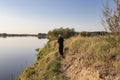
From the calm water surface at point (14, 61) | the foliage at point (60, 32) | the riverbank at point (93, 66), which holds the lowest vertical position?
the calm water surface at point (14, 61)

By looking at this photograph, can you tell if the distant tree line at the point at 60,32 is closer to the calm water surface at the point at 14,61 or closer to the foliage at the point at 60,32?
the foliage at the point at 60,32

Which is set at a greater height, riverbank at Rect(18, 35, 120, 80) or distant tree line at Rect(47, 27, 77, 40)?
distant tree line at Rect(47, 27, 77, 40)

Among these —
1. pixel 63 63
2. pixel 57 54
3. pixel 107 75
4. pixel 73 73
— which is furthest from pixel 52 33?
pixel 107 75

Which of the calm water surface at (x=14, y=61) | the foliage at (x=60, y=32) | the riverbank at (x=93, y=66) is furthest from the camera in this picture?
the foliage at (x=60, y=32)

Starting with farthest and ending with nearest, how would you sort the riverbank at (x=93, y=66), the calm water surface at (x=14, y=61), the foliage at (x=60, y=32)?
the foliage at (x=60, y=32)
the calm water surface at (x=14, y=61)
the riverbank at (x=93, y=66)

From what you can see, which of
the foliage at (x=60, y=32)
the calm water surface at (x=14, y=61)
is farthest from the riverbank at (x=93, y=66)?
the foliage at (x=60, y=32)

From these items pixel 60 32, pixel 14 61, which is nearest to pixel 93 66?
pixel 14 61

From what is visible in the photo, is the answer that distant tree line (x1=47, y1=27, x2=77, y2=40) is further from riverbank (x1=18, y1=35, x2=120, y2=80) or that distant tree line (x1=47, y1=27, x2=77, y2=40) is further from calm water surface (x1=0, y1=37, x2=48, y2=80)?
riverbank (x1=18, y1=35, x2=120, y2=80)

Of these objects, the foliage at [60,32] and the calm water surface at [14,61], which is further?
the foliage at [60,32]

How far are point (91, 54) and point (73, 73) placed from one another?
1.83 metres

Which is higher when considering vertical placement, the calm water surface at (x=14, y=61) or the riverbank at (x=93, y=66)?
the riverbank at (x=93, y=66)

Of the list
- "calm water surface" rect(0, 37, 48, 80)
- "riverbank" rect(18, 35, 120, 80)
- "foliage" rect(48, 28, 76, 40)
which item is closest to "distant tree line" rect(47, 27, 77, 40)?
"foliage" rect(48, 28, 76, 40)

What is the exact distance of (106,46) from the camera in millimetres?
13945

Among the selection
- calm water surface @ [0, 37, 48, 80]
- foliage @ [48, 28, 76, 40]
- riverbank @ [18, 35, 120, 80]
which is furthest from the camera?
foliage @ [48, 28, 76, 40]
